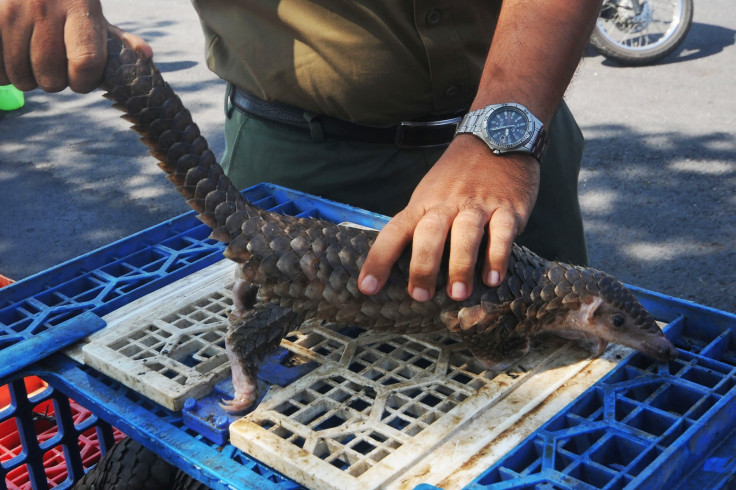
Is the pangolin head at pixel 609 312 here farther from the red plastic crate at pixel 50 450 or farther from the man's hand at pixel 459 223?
the red plastic crate at pixel 50 450

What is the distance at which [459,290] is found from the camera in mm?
1502

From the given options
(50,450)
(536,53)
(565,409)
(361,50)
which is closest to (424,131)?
(361,50)

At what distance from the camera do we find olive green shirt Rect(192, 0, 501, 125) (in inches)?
79.3

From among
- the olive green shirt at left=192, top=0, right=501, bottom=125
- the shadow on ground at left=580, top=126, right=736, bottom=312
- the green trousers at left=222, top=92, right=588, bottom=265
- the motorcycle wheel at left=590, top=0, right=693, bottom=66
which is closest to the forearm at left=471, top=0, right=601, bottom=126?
the olive green shirt at left=192, top=0, right=501, bottom=125

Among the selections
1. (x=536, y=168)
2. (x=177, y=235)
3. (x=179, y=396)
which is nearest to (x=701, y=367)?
(x=536, y=168)

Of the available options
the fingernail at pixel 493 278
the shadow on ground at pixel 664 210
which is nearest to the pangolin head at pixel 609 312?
the fingernail at pixel 493 278

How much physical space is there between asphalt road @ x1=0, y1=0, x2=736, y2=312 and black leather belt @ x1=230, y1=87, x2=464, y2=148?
187cm

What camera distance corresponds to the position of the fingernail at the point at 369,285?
1554 millimetres

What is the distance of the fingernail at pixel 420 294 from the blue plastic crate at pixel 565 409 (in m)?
0.32

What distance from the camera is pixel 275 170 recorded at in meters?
2.40

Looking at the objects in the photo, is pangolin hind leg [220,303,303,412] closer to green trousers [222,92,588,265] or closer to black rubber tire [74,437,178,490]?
black rubber tire [74,437,178,490]

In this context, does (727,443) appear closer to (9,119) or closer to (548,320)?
(548,320)

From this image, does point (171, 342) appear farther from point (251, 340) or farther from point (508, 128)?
point (508, 128)

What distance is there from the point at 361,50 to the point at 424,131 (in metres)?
0.31
